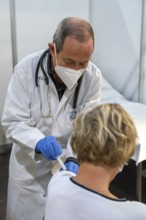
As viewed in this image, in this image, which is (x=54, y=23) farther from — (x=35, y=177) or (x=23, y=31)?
(x=35, y=177)

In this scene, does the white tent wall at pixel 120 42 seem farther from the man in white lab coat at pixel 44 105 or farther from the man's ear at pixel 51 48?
the man's ear at pixel 51 48

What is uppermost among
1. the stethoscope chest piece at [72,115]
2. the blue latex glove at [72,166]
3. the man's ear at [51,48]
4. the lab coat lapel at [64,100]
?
the man's ear at [51,48]

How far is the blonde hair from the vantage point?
79cm

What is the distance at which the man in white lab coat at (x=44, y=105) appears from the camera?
4.08ft

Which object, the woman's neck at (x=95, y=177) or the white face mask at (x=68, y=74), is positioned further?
the white face mask at (x=68, y=74)

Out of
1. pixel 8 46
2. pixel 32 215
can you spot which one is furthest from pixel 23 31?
pixel 32 215

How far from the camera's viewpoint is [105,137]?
2.57ft

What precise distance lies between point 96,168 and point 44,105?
628mm

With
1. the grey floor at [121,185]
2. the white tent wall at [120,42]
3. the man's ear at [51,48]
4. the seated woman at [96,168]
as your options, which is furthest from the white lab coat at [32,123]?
the white tent wall at [120,42]

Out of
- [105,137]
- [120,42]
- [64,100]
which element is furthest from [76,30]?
[120,42]

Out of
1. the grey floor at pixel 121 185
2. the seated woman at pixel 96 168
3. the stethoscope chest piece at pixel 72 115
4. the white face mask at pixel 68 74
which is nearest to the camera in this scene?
the seated woman at pixel 96 168

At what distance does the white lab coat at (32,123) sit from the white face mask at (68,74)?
0.05 metres

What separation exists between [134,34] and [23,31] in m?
1.09

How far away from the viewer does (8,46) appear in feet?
10.4
